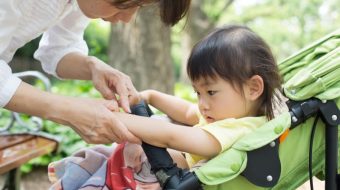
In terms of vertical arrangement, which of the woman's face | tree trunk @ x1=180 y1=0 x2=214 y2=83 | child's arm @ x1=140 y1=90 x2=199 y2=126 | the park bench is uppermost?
the woman's face

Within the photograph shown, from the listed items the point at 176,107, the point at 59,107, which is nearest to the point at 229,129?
the point at 176,107

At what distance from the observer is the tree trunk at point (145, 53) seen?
427 centimetres

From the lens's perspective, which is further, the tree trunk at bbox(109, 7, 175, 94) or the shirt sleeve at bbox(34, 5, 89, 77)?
the tree trunk at bbox(109, 7, 175, 94)

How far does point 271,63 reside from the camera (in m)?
1.73

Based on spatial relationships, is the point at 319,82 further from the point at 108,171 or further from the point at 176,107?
the point at 108,171

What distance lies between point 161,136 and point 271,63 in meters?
0.54

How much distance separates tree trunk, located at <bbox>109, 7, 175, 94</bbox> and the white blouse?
2.08 metres

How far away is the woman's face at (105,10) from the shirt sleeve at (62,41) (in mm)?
390

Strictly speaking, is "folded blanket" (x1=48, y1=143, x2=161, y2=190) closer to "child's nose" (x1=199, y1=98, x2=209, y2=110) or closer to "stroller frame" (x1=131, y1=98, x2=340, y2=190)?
"stroller frame" (x1=131, y1=98, x2=340, y2=190)

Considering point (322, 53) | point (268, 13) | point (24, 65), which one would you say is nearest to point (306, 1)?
point (268, 13)

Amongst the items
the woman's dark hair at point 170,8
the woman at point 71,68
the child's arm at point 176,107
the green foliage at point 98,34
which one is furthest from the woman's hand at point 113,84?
the green foliage at point 98,34

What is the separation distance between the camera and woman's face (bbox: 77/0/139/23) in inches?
64.6

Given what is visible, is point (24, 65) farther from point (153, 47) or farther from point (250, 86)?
point (250, 86)

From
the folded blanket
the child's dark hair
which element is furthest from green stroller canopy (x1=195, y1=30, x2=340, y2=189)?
the folded blanket
